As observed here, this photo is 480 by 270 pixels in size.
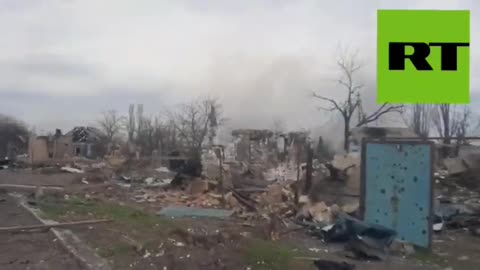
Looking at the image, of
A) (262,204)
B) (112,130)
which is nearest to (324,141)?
(262,204)

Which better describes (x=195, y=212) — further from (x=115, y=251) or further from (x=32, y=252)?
(x=32, y=252)

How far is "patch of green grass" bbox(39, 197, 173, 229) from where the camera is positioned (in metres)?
13.0

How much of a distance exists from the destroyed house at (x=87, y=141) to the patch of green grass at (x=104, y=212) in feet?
165

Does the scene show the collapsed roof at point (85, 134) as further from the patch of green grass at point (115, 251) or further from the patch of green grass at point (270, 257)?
the patch of green grass at point (270, 257)

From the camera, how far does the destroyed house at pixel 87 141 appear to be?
7011 centimetres

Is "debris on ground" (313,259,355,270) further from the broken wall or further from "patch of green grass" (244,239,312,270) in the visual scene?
the broken wall

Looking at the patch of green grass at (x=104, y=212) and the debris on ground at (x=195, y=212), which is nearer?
the patch of green grass at (x=104, y=212)

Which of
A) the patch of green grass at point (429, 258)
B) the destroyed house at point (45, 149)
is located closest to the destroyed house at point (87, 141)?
the destroyed house at point (45, 149)

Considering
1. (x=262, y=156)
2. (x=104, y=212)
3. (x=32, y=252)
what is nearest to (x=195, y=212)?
(x=104, y=212)

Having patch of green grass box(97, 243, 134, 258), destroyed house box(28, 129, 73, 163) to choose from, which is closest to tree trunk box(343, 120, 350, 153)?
destroyed house box(28, 129, 73, 163)

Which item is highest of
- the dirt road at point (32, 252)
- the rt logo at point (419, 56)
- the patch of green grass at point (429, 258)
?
the rt logo at point (419, 56)

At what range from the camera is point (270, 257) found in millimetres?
8734

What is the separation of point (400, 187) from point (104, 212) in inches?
→ 301

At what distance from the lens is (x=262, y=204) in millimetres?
15898
